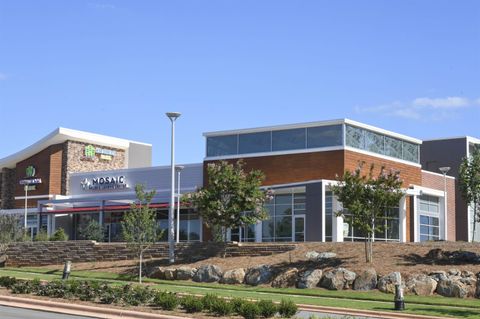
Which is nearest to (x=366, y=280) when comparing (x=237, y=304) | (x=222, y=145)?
(x=237, y=304)

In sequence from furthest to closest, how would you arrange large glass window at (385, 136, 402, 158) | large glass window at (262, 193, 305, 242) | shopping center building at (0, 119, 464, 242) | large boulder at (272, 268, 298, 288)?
1. large glass window at (385, 136, 402, 158)
2. large glass window at (262, 193, 305, 242)
3. shopping center building at (0, 119, 464, 242)
4. large boulder at (272, 268, 298, 288)

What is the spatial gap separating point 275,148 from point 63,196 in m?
22.9

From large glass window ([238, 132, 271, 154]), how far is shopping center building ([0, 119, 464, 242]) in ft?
0.21

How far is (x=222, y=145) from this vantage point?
49.4m

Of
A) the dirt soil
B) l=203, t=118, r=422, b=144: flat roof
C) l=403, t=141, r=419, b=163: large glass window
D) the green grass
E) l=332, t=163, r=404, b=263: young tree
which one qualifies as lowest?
the green grass

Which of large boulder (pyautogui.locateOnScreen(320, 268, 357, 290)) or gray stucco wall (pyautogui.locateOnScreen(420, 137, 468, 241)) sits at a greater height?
gray stucco wall (pyautogui.locateOnScreen(420, 137, 468, 241))

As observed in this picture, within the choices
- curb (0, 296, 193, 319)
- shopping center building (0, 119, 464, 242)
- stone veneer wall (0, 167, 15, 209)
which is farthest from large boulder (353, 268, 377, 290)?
stone veneer wall (0, 167, 15, 209)

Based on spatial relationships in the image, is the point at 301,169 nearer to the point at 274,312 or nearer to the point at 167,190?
the point at 167,190

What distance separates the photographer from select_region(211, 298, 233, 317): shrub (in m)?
19.4

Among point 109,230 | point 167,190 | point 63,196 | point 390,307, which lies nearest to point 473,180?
point 390,307

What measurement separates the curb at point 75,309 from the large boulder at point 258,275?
12.5m

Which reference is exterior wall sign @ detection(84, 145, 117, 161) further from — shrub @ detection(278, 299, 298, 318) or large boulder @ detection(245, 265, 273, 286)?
shrub @ detection(278, 299, 298, 318)

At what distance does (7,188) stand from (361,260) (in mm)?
43987

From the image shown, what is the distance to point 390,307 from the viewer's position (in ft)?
81.6
